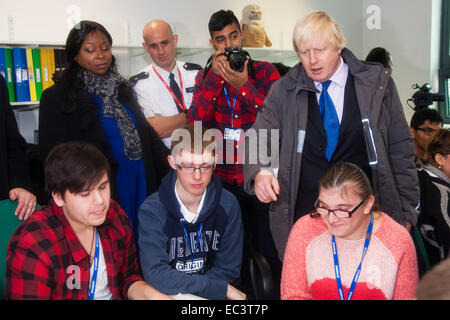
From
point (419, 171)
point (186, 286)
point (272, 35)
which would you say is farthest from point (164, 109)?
point (272, 35)

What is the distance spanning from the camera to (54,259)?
134 centimetres

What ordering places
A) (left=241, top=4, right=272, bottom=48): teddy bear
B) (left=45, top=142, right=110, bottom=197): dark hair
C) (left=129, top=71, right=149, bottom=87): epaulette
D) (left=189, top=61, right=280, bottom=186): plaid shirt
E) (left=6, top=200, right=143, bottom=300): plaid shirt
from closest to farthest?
1. (left=6, top=200, right=143, bottom=300): plaid shirt
2. (left=45, top=142, right=110, bottom=197): dark hair
3. (left=189, top=61, right=280, bottom=186): plaid shirt
4. (left=129, top=71, right=149, bottom=87): epaulette
5. (left=241, top=4, right=272, bottom=48): teddy bear

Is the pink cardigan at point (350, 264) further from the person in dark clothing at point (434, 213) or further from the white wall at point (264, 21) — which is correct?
the white wall at point (264, 21)

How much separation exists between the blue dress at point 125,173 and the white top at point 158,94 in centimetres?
27

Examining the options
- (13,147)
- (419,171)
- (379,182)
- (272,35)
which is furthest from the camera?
(272,35)

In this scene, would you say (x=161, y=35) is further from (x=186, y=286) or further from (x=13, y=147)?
(x=186, y=286)

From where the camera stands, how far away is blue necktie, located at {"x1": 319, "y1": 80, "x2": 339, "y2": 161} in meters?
1.71

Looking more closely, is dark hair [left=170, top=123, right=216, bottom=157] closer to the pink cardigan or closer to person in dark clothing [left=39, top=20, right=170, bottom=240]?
person in dark clothing [left=39, top=20, right=170, bottom=240]

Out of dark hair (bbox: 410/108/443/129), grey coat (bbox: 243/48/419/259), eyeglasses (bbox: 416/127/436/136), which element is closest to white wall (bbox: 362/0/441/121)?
dark hair (bbox: 410/108/443/129)

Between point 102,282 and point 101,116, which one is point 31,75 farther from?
point 102,282

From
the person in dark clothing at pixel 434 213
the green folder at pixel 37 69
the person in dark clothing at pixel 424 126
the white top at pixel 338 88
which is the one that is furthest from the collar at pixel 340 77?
the green folder at pixel 37 69

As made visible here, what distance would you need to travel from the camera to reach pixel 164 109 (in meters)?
2.55

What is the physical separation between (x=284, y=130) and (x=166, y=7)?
2.48 m

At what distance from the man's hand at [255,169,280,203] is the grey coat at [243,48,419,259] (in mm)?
78
